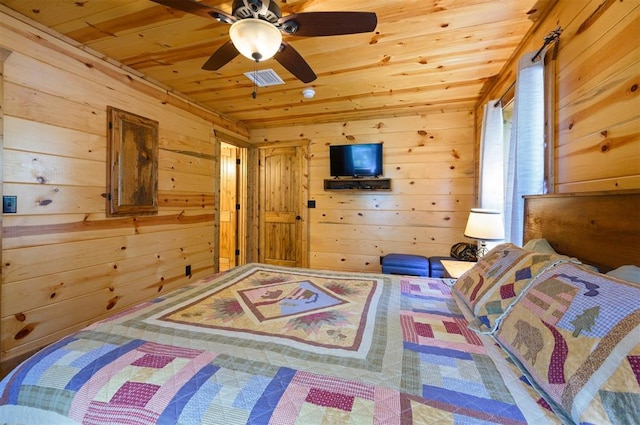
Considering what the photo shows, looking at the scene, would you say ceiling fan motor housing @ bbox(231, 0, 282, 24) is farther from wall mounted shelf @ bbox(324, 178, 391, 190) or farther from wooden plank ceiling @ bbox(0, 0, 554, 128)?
wall mounted shelf @ bbox(324, 178, 391, 190)

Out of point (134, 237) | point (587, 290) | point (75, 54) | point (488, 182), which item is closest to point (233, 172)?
point (134, 237)

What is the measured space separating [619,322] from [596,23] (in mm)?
1439

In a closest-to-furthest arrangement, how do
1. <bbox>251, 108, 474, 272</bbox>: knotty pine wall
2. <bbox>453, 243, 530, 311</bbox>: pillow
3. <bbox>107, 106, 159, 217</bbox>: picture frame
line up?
<bbox>453, 243, 530, 311</bbox>: pillow, <bbox>107, 106, 159, 217</bbox>: picture frame, <bbox>251, 108, 474, 272</bbox>: knotty pine wall

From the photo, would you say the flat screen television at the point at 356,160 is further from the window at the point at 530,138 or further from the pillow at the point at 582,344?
the pillow at the point at 582,344

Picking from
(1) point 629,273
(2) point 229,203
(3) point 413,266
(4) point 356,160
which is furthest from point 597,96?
(2) point 229,203

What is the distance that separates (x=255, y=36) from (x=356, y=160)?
2458mm

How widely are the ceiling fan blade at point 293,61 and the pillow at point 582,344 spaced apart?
1.73 metres

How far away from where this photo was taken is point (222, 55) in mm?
1740

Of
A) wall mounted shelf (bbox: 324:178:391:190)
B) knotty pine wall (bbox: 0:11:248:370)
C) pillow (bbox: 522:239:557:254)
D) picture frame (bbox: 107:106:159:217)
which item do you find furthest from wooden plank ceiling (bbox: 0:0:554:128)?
pillow (bbox: 522:239:557:254)

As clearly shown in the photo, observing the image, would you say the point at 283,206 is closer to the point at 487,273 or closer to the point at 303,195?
the point at 303,195

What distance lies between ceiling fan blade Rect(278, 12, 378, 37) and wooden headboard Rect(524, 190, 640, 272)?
129 centimetres

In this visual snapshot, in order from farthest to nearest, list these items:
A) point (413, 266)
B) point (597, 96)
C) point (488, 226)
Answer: point (413, 266) → point (488, 226) → point (597, 96)

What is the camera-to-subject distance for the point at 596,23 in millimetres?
1252

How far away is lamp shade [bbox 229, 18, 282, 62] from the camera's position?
135 cm
